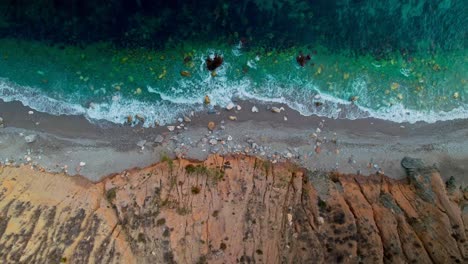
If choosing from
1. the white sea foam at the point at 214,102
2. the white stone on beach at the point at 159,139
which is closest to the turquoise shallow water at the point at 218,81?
the white sea foam at the point at 214,102

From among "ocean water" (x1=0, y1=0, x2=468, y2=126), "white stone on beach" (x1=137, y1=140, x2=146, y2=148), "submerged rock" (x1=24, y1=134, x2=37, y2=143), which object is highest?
"ocean water" (x1=0, y1=0, x2=468, y2=126)

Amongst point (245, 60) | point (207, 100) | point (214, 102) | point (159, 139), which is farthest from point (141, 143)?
point (245, 60)

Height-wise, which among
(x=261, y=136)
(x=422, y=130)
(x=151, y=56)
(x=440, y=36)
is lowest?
(x=261, y=136)

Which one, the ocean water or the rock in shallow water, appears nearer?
the rock in shallow water

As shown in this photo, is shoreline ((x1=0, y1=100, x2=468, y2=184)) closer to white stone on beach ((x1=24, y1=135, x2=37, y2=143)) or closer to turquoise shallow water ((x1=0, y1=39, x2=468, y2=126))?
white stone on beach ((x1=24, y1=135, x2=37, y2=143))

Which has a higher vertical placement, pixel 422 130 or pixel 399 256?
pixel 422 130

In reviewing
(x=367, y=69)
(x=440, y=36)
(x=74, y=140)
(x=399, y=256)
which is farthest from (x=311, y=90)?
(x=74, y=140)

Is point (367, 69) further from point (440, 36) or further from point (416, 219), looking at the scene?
point (416, 219)

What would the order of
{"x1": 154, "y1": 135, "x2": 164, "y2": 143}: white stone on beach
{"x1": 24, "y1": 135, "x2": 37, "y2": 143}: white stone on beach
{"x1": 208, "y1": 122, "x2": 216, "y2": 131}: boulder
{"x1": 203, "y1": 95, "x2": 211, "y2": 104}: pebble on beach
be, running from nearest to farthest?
{"x1": 24, "y1": 135, "x2": 37, "y2": 143}: white stone on beach < {"x1": 154, "y1": 135, "x2": 164, "y2": 143}: white stone on beach < {"x1": 208, "y1": 122, "x2": 216, "y2": 131}: boulder < {"x1": 203, "y1": 95, "x2": 211, "y2": 104}: pebble on beach

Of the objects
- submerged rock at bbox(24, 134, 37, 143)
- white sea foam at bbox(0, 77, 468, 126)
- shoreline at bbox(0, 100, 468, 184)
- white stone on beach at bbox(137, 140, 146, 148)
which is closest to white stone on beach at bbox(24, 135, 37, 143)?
submerged rock at bbox(24, 134, 37, 143)
